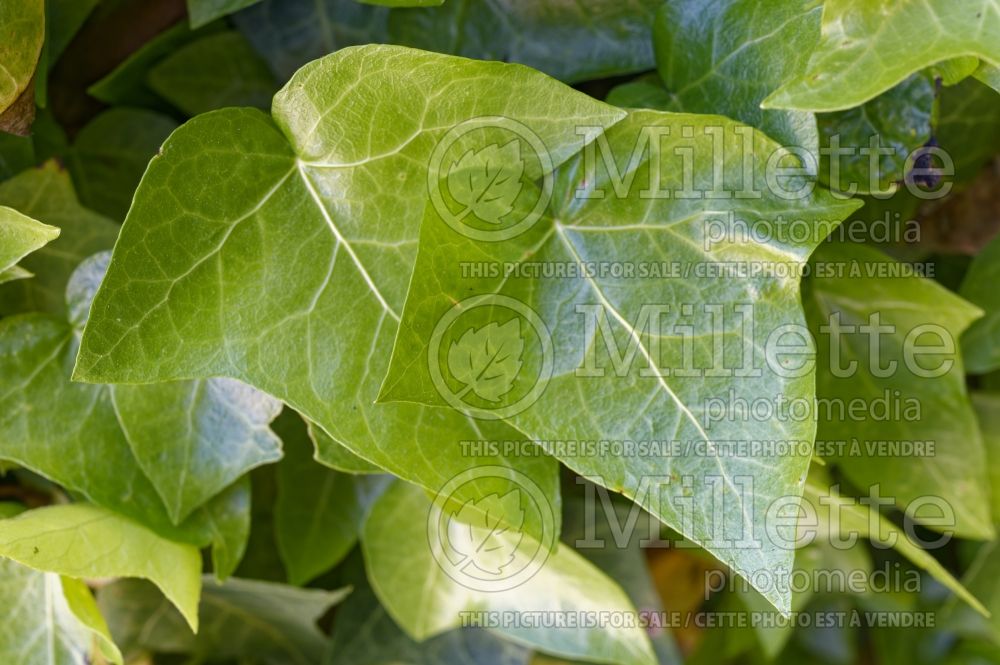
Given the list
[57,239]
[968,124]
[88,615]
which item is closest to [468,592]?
[88,615]

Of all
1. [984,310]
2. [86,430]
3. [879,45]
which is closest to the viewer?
[879,45]

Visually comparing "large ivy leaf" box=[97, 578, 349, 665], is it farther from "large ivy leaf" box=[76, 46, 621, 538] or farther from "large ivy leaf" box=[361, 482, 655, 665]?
"large ivy leaf" box=[76, 46, 621, 538]

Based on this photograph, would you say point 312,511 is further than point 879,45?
Yes

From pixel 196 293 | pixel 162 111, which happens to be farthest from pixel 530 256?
pixel 162 111

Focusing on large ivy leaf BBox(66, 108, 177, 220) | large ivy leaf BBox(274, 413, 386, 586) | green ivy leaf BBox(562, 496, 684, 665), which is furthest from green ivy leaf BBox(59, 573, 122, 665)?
green ivy leaf BBox(562, 496, 684, 665)

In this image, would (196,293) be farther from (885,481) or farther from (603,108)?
(885,481)

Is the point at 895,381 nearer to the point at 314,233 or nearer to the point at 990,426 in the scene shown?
the point at 990,426

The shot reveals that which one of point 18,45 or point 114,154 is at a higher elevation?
point 18,45
